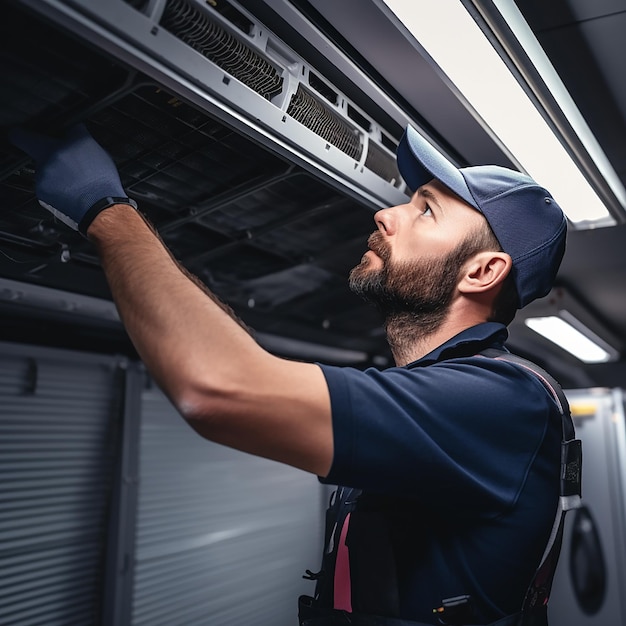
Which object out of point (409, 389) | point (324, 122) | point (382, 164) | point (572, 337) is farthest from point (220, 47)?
point (572, 337)

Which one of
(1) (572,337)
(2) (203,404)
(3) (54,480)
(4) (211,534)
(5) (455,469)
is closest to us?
(2) (203,404)

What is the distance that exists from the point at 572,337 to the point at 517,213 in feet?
15.6

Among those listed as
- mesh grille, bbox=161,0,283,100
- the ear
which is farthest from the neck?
mesh grille, bbox=161,0,283,100

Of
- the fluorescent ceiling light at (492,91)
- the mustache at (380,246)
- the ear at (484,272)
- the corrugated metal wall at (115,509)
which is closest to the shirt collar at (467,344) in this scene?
the ear at (484,272)

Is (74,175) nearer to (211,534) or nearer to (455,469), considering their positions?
(455,469)

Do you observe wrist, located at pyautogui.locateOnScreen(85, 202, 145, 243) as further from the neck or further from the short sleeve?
the neck

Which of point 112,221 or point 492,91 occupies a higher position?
point 492,91

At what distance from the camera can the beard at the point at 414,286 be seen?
1611mm

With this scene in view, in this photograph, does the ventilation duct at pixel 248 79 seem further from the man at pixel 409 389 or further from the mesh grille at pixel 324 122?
the man at pixel 409 389

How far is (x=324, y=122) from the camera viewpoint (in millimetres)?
1854

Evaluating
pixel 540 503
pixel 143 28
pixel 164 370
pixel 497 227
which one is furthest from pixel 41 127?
pixel 540 503

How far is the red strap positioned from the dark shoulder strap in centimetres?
41

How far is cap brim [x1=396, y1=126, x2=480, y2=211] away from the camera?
5.33 ft

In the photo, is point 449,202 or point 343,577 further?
point 449,202
